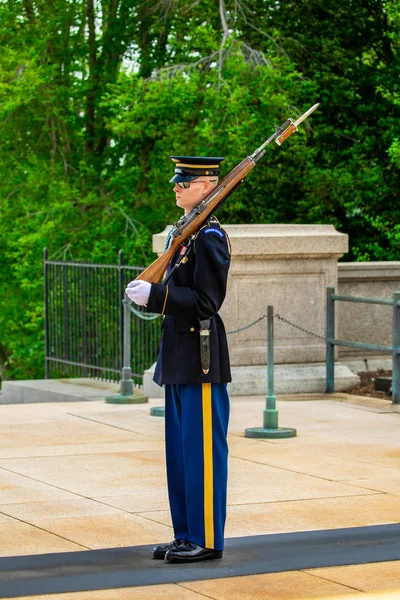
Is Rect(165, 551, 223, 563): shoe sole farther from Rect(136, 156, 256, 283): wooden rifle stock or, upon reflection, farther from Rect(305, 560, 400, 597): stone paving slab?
Rect(136, 156, 256, 283): wooden rifle stock

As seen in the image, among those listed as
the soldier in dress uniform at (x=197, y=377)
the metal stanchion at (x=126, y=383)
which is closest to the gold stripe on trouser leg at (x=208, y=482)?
the soldier in dress uniform at (x=197, y=377)

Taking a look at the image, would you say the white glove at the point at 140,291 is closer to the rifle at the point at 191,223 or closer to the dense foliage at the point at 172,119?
the rifle at the point at 191,223

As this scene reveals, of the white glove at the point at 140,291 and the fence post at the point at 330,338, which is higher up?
the white glove at the point at 140,291

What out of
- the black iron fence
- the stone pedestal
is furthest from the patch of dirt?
the black iron fence

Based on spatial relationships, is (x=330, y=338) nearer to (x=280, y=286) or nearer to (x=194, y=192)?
(x=280, y=286)

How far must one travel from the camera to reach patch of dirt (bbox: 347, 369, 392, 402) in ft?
43.1

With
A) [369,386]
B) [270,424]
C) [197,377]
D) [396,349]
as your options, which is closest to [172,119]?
[369,386]

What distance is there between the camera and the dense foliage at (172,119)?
67.3 feet

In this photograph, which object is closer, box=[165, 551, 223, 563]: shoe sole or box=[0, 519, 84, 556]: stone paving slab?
box=[165, 551, 223, 563]: shoe sole

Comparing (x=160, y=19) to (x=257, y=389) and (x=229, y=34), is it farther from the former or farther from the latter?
(x=257, y=389)

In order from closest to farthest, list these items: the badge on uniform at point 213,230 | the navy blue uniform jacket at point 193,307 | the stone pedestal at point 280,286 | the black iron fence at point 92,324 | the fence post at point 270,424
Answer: the navy blue uniform jacket at point 193,307
the badge on uniform at point 213,230
the fence post at point 270,424
the stone pedestal at point 280,286
the black iron fence at point 92,324

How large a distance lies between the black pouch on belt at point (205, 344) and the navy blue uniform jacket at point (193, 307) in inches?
1.0

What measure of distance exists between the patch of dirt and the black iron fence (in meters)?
2.50

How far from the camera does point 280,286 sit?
1336 cm
